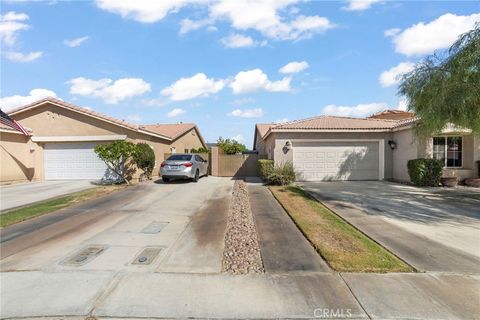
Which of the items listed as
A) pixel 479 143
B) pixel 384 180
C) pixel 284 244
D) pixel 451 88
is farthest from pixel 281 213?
pixel 479 143

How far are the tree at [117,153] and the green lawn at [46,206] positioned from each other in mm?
2181

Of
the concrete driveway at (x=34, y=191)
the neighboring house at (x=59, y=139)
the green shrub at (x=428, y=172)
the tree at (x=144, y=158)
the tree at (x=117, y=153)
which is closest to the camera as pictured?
the concrete driveway at (x=34, y=191)

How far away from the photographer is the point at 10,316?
146 inches

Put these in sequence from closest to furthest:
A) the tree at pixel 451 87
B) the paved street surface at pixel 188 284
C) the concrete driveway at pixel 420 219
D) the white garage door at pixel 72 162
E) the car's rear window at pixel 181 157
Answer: the paved street surface at pixel 188 284, the concrete driveway at pixel 420 219, the tree at pixel 451 87, the car's rear window at pixel 181 157, the white garage door at pixel 72 162

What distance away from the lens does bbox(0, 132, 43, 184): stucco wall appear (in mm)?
16734

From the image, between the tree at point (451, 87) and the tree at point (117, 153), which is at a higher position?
the tree at point (451, 87)

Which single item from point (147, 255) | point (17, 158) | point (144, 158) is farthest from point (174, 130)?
point (147, 255)

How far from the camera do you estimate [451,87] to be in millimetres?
10133

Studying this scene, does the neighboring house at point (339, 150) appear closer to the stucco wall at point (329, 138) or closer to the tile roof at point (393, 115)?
the stucco wall at point (329, 138)

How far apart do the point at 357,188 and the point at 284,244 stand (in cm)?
907

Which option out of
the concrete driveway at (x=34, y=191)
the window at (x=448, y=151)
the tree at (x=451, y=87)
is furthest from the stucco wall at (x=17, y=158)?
the window at (x=448, y=151)

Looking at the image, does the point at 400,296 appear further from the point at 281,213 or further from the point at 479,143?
the point at 479,143

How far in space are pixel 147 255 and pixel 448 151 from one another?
50.7ft

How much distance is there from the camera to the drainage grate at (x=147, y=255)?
212 inches
